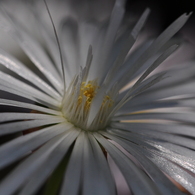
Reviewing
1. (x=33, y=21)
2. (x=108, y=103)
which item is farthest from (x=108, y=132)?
(x=33, y=21)

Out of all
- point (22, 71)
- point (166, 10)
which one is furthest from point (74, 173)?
point (166, 10)

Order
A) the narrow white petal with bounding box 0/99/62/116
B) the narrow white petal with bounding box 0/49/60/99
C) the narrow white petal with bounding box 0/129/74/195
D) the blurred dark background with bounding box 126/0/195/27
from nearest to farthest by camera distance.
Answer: the narrow white petal with bounding box 0/129/74/195 < the narrow white petal with bounding box 0/99/62/116 < the narrow white petal with bounding box 0/49/60/99 < the blurred dark background with bounding box 126/0/195/27

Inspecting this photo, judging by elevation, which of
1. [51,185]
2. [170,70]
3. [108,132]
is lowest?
[51,185]

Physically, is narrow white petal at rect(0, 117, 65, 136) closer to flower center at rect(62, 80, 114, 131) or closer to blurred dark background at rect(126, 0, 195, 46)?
flower center at rect(62, 80, 114, 131)

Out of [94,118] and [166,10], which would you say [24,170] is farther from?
[166,10]

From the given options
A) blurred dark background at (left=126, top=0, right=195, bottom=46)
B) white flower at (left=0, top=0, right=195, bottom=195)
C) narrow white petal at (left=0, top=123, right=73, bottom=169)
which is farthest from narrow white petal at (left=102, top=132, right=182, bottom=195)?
blurred dark background at (left=126, top=0, right=195, bottom=46)

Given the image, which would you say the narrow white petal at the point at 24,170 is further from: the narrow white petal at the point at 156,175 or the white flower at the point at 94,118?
the narrow white petal at the point at 156,175

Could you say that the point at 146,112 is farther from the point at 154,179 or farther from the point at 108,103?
the point at 154,179

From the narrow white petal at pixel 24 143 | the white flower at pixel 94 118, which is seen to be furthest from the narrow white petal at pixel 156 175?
the narrow white petal at pixel 24 143
